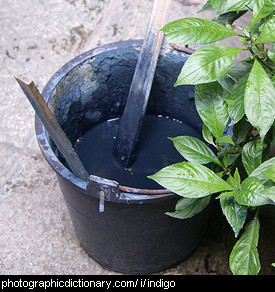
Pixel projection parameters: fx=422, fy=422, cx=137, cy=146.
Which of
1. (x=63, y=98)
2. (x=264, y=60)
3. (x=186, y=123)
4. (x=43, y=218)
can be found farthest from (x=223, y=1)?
(x=43, y=218)

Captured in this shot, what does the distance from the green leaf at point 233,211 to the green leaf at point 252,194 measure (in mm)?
68

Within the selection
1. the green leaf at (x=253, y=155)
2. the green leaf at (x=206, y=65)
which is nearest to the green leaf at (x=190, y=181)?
the green leaf at (x=253, y=155)

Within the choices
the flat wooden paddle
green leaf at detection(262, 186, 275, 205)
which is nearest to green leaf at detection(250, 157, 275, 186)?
green leaf at detection(262, 186, 275, 205)

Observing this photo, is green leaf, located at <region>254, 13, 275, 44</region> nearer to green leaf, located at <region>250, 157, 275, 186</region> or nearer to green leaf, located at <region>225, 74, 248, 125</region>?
green leaf, located at <region>225, 74, 248, 125</region>

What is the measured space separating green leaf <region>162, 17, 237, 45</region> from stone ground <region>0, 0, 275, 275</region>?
3.46 ft

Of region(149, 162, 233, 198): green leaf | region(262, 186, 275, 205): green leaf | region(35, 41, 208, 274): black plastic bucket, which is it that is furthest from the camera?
region(35, 41, 208, 274): black plastic bucket

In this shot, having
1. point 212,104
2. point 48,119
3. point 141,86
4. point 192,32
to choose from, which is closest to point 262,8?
point 192,32

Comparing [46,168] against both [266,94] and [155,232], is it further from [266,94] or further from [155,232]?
[266,94]

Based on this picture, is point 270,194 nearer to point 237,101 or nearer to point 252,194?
point 252,194

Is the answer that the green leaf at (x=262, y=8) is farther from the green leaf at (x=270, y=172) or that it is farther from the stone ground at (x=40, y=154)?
the stone ground at (x=40, y=154)

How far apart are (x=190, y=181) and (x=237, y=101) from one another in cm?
24

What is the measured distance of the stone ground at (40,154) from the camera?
179 centimetres

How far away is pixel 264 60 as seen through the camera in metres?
1.12

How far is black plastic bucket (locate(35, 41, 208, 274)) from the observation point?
52.7 inches
